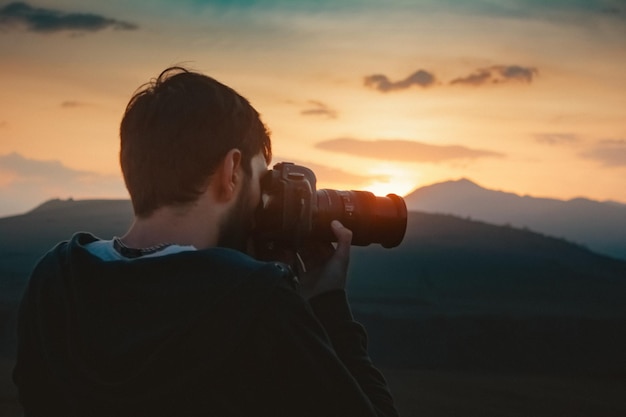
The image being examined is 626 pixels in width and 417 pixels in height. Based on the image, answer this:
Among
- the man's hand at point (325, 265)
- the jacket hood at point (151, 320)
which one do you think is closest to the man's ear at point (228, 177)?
the jacket hood at point (151, 320)

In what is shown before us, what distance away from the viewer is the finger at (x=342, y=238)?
204 centimetres

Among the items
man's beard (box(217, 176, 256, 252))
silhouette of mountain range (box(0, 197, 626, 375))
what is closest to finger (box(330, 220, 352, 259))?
man's beard (box(217, 176, 256, 252))

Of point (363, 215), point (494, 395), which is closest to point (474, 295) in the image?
point (494, 395)

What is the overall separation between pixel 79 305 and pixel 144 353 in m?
0.17

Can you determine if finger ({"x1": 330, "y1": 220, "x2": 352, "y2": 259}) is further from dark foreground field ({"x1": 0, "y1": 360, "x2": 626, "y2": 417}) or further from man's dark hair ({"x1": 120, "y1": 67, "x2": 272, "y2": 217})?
dark foreground field ({"x1": 0, "y1": 360, "x2": 626, "y2": 417})

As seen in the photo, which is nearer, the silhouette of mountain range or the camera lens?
the camera lens

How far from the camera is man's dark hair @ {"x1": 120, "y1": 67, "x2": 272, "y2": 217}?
5.30ft

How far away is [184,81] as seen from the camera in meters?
1.65

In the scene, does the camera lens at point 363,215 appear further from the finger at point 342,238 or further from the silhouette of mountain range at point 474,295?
the silhouette of mountain range at point 474,295

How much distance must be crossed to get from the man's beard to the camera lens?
1.69ft

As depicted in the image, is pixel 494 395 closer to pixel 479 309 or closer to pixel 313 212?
pixel 479 309

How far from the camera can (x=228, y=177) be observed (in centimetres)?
164

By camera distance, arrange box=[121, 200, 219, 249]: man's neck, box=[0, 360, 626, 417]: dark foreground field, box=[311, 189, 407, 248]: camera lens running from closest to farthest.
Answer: box=[121, 200, 219, 249]: man's neck
box=[311, 189, 407, 248]: camera lens
box=[0, 360, 626, 417]: dark foreground field

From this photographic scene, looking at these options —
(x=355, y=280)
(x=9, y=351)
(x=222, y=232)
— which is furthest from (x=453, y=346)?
(x=222, y=232)
